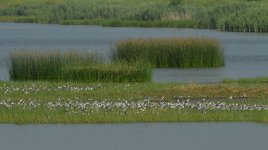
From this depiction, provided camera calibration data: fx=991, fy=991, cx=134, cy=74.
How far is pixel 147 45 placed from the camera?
39312mm

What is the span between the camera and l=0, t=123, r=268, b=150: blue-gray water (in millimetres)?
19594

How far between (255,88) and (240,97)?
1552 millimetres

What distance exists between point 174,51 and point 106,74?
8.56 m

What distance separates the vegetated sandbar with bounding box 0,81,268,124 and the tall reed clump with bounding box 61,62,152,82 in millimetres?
1238

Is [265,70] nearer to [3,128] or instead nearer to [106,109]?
[106,109]

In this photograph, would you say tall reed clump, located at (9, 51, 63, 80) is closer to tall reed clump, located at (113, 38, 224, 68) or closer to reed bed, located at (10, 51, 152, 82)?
reed bed, located at (10, 51, 152, 82)

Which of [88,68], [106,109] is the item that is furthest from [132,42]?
[106,109]

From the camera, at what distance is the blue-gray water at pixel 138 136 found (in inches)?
771

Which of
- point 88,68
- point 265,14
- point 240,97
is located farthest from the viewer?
point 265,14

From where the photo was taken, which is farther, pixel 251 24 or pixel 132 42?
pixel 251 24

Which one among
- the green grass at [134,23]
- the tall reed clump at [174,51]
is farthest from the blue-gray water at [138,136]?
the green grass at [134,23]

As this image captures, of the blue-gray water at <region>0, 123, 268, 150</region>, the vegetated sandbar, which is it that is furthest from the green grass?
the blue-gray water at <region>0, 123, 268, 150</region>

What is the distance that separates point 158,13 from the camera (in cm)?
9012

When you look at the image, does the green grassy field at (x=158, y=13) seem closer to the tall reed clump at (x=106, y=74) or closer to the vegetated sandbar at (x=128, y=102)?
the tall reed clump at (x=106, y=74)
